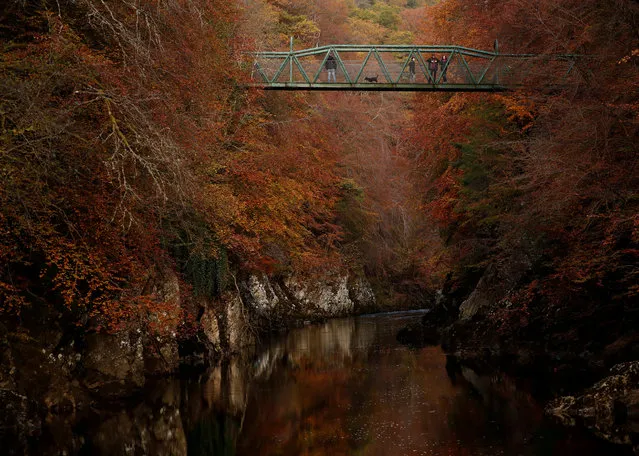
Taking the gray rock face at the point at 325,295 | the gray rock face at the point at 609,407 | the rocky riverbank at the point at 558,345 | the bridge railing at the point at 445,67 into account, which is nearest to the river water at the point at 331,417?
the gray rock face at the point at 609,407

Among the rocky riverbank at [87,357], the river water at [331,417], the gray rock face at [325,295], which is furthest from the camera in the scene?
the gray rock face at [325,295]

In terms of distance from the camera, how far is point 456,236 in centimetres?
2812

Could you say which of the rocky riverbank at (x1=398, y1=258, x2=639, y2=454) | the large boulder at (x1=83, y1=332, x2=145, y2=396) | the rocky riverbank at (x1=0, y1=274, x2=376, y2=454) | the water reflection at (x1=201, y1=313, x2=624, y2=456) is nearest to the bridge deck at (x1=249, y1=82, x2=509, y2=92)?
the rocky riverbank at (x1=398, y1=258, x2=639, y2=454)

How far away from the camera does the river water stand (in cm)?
1152

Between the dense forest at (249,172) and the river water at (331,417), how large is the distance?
6.41 feet

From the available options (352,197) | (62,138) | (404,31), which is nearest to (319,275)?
(352,197)

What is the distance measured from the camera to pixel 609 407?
12.3m

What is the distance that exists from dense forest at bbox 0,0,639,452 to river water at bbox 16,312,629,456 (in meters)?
Answer: 1.95

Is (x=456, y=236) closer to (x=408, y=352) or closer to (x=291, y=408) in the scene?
(x=408, y=352)

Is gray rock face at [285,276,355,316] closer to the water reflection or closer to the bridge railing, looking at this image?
the water reflection

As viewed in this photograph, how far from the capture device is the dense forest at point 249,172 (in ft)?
38.7

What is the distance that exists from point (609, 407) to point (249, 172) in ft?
41.8

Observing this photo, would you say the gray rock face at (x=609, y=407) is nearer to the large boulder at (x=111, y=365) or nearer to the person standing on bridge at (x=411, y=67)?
the large boulder at (x=111, y=365)

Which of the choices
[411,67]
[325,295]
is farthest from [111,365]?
[325,295]
